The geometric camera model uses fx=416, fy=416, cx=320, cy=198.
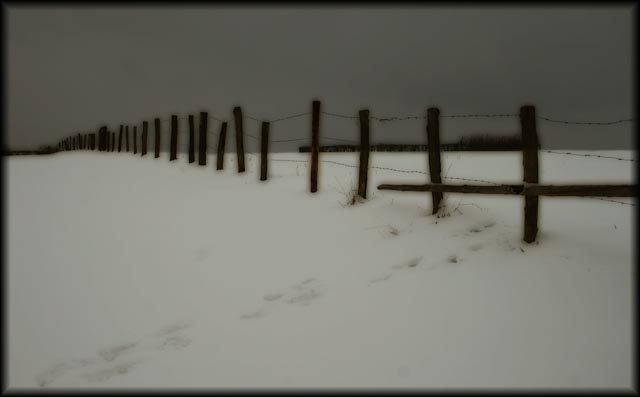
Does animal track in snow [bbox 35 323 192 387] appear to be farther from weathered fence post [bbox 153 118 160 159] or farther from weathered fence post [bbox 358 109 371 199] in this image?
weathered fence post [bbox 153 118 160 159]

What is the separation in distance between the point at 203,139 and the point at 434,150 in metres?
8.52

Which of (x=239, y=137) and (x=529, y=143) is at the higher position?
(x=239, y=137)

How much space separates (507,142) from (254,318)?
23.6m

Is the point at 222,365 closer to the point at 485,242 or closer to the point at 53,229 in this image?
the point at 485,242

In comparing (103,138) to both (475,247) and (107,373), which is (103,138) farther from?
(475,247)

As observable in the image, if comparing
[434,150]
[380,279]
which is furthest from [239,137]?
[380,279]

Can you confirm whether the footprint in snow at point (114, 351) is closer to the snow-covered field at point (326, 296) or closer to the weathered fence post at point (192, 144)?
the snow-covered field at point (326, 296)

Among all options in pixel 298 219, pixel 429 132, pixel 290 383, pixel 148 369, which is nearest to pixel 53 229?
pixel 298 219

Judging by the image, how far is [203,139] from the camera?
40.6ft

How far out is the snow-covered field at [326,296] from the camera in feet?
9.46

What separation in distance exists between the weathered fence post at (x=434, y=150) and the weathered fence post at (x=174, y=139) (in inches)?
434

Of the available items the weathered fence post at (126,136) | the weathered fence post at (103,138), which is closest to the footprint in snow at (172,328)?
the weathered fence post at (126,136)

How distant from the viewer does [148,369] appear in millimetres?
3148

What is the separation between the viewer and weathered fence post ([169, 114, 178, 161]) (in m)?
14.5
